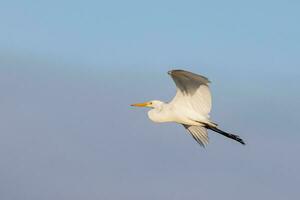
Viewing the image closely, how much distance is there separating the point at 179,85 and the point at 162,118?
1.69 m

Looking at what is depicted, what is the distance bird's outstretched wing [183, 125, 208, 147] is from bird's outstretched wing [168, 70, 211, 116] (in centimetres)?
130

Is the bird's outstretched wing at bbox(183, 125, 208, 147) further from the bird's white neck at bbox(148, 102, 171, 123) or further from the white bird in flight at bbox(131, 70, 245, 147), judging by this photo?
the bird's white neck at bbox(148, 102, 171, 123)

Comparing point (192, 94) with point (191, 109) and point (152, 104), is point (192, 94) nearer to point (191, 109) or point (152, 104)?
point (191, 109)

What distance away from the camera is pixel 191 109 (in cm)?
2878

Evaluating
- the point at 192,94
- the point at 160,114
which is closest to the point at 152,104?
the point at 160,114

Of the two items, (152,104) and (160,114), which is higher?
(152,104)

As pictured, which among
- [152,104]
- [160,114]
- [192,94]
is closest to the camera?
[192,94]

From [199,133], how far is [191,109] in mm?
1451

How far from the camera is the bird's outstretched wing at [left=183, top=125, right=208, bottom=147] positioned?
29.7 m

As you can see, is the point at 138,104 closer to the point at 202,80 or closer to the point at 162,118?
the point at 162,118

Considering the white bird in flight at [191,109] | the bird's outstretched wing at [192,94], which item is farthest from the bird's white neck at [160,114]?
the bird's outstretched wing at [192,94]

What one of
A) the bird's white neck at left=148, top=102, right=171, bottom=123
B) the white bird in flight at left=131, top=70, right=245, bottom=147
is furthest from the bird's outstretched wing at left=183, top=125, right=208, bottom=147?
the bird's white neck at left=148, top=102, right=171, bottom=123

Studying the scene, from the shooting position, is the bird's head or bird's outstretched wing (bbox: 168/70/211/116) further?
the bird's head

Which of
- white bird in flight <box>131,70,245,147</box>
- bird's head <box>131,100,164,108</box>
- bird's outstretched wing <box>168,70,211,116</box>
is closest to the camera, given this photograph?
bird's outstretched wing <box>168,70,211,116</box>
